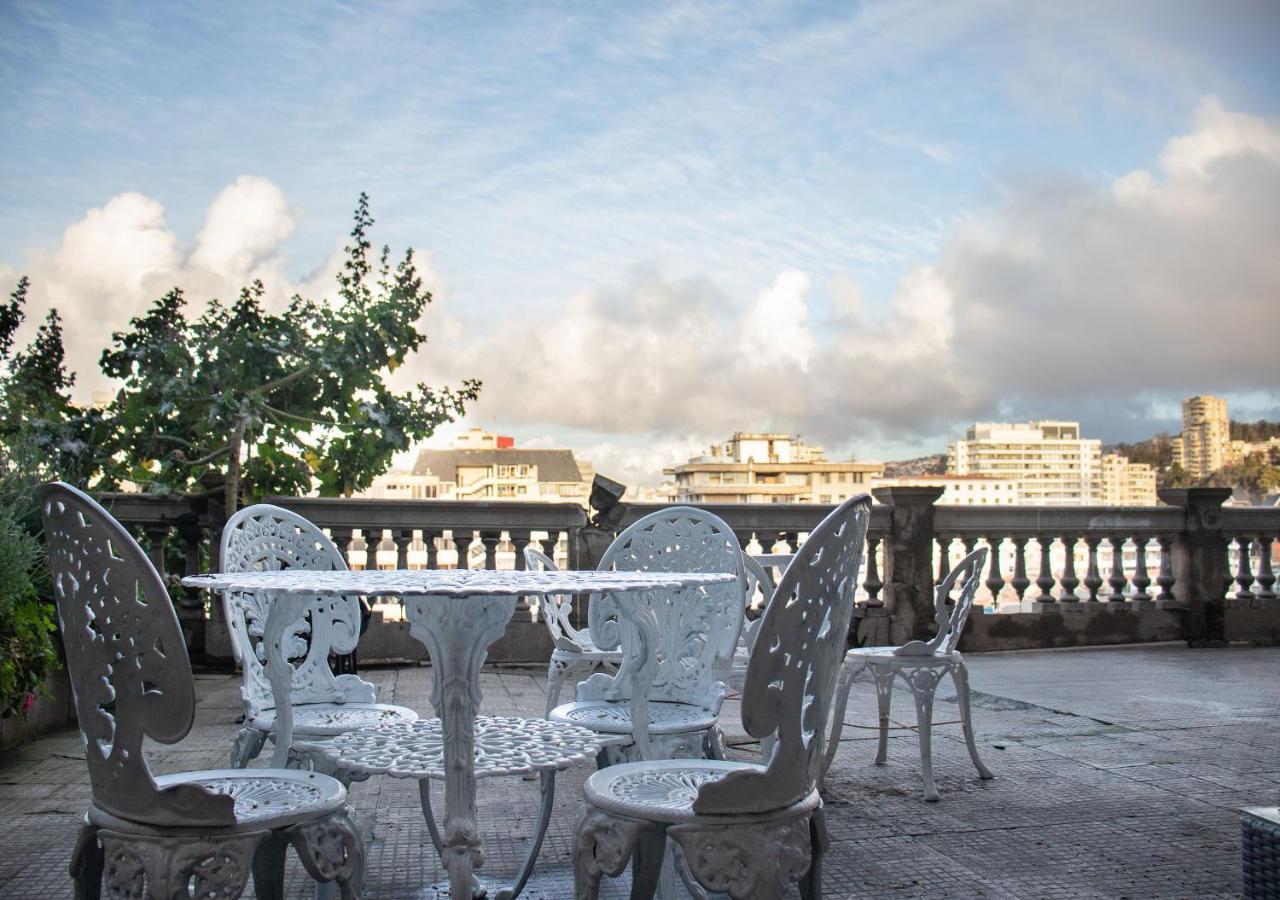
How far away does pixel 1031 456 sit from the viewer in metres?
90.1

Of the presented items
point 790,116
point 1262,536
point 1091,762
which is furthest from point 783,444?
point 1091,762

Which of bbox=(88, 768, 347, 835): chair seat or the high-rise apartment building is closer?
bbox=(88, 768, 347, 835): chair seat

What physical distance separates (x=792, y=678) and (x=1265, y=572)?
30.2 ft

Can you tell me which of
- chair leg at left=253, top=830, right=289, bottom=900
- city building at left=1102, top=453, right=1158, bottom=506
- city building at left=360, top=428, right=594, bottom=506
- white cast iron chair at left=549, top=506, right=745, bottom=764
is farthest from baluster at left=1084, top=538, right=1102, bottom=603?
city building at left=1102, top=453, right=1158, bottom=506

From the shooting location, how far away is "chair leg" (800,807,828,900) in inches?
95.3

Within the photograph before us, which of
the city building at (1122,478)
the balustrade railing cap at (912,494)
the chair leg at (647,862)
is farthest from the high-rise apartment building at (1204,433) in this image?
the chair leg at (647,862)

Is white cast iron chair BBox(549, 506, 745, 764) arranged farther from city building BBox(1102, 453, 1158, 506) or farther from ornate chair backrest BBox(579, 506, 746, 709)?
city building BBox(1102, 453, 1158, 506)

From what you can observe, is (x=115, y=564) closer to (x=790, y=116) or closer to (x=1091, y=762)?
(x=1091, y=762)

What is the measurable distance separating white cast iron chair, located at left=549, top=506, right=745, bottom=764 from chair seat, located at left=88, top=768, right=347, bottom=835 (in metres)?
0.95

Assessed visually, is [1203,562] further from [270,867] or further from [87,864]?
[87,864]

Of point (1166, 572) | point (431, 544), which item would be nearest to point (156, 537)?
point (431, 544)

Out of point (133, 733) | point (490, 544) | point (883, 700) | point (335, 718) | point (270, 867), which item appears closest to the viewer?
point (133, 733)

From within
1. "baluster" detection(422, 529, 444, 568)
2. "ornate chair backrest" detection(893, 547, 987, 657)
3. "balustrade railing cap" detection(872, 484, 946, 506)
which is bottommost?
"ornate chair backrest" detection(893, 547, 987, 657)

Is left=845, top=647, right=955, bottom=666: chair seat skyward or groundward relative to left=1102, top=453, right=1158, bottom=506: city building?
groundward
